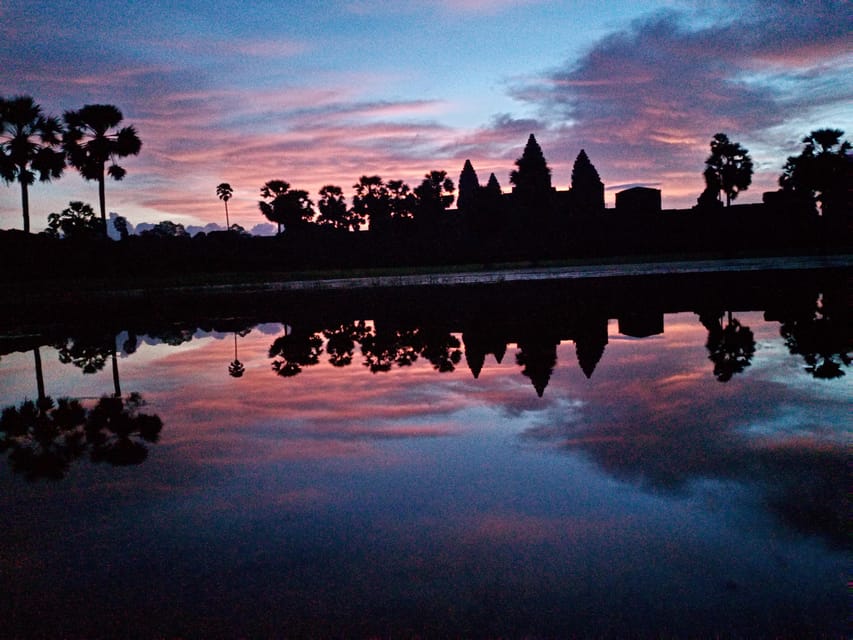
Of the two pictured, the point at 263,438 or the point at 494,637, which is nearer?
the point at 494,637

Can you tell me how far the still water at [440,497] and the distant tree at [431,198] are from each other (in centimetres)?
6697

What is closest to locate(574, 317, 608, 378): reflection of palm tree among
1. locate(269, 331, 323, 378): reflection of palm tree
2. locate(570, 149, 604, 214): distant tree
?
locate(269, 331, 323, 378): reflection of palm tree

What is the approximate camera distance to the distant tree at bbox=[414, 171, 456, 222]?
7712cm

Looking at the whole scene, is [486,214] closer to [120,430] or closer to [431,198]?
[431,198]

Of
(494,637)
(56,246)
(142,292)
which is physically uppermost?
(56,246)

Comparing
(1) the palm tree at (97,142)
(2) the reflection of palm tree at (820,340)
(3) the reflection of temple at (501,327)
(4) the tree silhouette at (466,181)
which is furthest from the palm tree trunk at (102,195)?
(4) the tree silhouette at (466,181)

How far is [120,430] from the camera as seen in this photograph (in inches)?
305

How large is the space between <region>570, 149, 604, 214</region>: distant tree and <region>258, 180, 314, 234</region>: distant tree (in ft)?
127

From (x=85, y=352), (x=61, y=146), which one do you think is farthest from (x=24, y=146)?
(x=85, y=352)

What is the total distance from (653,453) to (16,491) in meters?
5.92

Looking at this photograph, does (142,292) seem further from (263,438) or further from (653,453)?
(653,453)

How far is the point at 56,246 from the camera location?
45.7 m

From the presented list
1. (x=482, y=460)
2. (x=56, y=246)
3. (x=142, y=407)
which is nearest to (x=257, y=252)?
(x=56, y=246)

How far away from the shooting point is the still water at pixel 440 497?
352 centimetres
